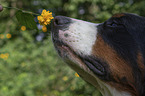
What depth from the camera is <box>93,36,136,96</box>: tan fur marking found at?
6.36 feet

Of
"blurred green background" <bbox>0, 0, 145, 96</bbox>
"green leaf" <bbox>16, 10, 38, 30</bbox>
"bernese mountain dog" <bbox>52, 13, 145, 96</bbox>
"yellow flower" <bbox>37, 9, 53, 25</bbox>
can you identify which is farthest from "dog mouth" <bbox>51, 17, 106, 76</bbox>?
"blurred green background" <bbox>0, 0, 145, 96</bbox>

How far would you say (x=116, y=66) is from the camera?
1.97 meters

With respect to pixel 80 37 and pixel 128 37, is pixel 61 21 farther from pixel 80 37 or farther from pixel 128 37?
pixel 128 37

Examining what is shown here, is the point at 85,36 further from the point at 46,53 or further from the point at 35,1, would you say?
the point at 35,1

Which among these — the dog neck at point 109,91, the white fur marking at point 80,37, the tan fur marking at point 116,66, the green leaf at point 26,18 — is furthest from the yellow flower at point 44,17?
the dog neck at point 109,91

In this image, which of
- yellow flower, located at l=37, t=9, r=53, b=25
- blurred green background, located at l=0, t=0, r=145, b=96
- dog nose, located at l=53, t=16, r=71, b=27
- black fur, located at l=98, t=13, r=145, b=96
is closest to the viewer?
black fur, located at l=98, t=13, r=145, b=96

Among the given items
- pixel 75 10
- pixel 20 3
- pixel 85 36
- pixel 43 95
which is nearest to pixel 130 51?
pixel 85 36

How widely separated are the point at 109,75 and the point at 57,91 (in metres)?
4.67

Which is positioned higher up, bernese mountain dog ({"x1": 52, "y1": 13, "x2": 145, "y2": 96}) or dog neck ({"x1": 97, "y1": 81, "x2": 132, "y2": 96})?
bernese mountain dog ({"x1": 52, "y1": 13, "x2": 145, "y2": 96})

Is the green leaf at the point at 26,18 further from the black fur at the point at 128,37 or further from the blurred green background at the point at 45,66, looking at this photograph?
the blurred green background at the point at 45,66

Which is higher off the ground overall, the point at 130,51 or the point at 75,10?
the point at 130,51

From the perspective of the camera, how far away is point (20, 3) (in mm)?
11469

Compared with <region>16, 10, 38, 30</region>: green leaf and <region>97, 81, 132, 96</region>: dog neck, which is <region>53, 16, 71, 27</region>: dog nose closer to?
<region>16, 10, 38, 30</region>: green leaf

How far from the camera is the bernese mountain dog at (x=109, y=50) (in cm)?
192
